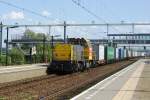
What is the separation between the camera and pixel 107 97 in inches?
691

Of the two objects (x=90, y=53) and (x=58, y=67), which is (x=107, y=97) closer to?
(x=58, y=67)

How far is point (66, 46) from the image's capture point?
121 feet

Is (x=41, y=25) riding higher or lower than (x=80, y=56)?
higher

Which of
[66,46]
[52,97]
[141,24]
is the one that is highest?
[141,24]

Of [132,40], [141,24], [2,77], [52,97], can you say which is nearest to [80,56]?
[2,77]

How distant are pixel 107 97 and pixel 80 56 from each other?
23.2 meters

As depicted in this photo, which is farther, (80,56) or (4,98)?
(80,56)

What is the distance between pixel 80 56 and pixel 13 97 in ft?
75.5

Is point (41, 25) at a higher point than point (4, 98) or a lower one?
higher

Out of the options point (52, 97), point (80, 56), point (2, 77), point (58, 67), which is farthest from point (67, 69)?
point (52, 97)

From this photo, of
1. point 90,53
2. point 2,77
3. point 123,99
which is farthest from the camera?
point 90,53

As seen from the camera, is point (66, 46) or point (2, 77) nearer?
point (2, 77)

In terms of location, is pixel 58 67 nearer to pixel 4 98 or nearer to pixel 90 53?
pixel 90 53

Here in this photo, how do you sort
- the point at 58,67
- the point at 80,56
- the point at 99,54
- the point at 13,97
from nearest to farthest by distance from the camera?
the point at 13,97, the point at 58,67, the point at 80,56, the point at 99,54
